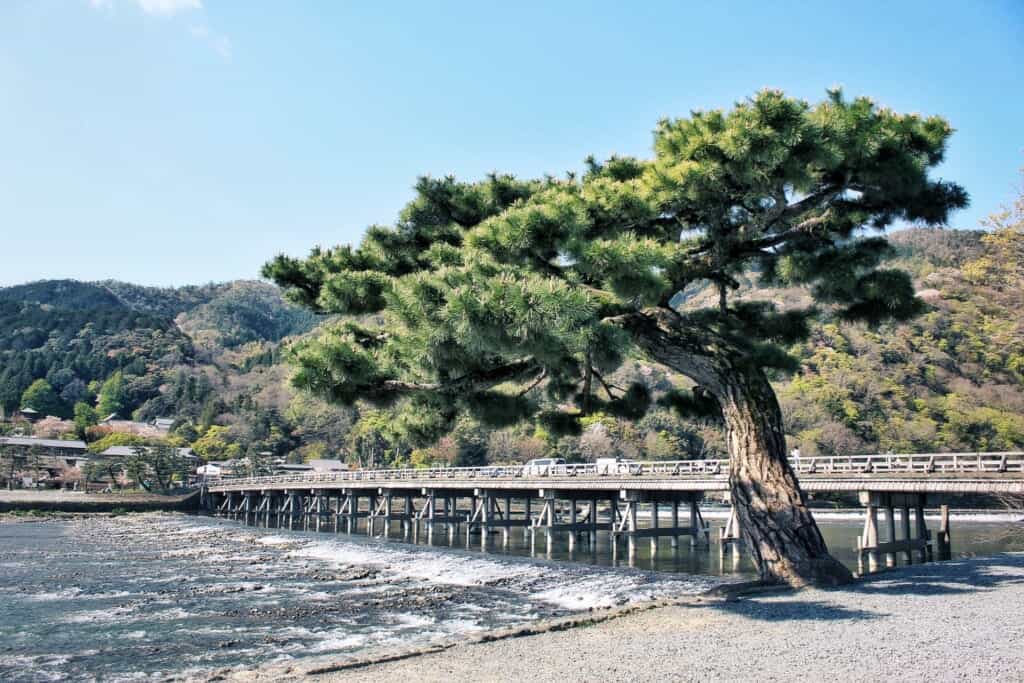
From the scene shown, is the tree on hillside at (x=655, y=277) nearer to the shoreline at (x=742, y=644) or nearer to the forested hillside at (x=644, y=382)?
the forested hillside at (x=644, y=382)

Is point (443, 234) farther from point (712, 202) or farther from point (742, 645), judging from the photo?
point (742, 645)

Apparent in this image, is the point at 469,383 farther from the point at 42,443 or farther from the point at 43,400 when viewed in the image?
the point at 43,400

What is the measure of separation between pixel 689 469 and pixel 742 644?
1717 cm

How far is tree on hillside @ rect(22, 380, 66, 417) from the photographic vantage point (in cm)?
8519

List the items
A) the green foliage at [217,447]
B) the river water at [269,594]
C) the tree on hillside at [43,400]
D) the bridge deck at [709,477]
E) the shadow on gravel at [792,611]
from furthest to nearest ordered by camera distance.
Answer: the tree on hillside at [43,400]
the green foliage at [217,447]
the bridge deck at [709,477]
the river water at [269,594]
the shadow on gravel at [792,611]

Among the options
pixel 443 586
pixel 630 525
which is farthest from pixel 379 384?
pixel 630 525

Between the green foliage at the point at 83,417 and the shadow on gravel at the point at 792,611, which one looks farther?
the green foliage at the point at 83,417

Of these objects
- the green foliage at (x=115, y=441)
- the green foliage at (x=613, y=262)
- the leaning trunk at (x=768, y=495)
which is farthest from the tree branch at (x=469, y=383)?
the green foliage at (x=115, y=441)

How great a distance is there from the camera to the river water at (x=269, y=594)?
914 centimetres

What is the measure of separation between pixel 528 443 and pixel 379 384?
167 ft

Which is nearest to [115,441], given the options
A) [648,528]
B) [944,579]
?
[648,528]

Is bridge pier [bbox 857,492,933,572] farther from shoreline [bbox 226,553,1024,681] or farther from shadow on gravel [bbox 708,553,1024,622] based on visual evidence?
shoreline [bbox 226,553,1024,681]

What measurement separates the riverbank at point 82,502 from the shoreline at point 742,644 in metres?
44.1

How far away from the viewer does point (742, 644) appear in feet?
20.1
